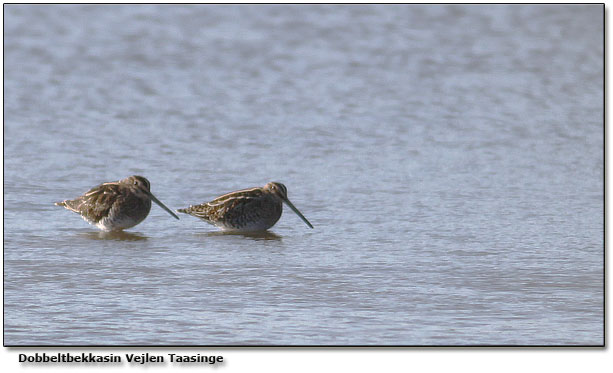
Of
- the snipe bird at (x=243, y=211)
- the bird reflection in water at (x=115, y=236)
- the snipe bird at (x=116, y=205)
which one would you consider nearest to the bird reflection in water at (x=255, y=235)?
the snipe bird at (x=243, y=211)

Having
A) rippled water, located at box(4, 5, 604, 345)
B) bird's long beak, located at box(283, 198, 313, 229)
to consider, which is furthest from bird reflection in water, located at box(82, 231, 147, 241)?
bird's long beak, located at box(283, 198, 313, 229)

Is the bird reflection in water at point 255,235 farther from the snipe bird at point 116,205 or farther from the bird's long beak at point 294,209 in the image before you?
the snipe bird at point 116,205

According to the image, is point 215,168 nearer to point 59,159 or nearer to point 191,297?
point 59,159

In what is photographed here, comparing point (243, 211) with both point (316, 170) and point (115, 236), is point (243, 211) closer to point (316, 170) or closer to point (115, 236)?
point (115, 236)

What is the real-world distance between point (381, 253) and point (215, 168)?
355cm

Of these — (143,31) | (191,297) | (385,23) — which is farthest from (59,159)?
(385,23)

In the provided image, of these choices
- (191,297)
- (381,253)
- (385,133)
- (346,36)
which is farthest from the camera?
(346,36)

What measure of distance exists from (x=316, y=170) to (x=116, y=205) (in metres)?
2.90

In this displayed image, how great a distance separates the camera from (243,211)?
10.8 meters

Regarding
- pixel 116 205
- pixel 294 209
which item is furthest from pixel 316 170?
pixel 116 205

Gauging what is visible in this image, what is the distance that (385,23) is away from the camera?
2027cm

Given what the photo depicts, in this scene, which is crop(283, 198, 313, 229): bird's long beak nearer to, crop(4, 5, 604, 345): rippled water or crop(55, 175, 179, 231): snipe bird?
crop(4, 5, 604, 345): rippled water

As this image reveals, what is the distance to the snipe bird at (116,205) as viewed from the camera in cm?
1048

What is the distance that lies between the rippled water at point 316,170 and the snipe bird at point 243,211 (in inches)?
7.2
